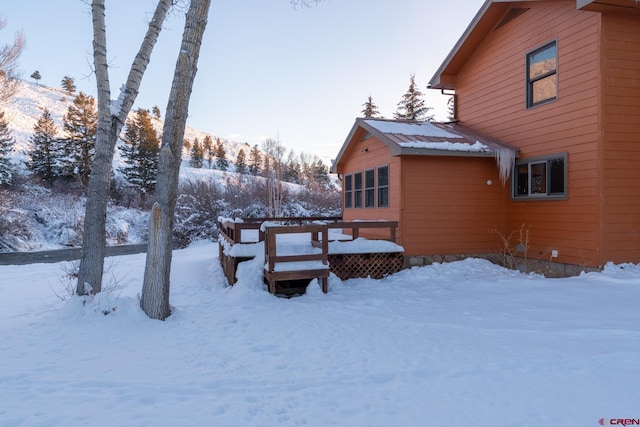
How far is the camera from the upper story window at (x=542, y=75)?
7688 mm

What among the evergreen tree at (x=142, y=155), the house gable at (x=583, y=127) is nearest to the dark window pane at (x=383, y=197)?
the house gable at (x=583, y=127)

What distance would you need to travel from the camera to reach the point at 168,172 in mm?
4793

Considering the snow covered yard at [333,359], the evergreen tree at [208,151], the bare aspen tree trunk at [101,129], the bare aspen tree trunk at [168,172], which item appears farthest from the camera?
the evergreen tree at [208,151]

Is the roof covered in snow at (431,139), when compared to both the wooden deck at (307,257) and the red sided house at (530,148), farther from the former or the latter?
the wooden deck at (307,257)

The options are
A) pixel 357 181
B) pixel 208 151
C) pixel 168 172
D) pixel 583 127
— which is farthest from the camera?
pixel 208 151

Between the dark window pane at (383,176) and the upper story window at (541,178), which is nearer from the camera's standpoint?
the upper story window at (541,178)

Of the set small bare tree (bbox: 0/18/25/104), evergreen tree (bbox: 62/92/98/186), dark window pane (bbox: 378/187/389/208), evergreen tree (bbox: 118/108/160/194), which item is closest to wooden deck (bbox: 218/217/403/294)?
dark window pane (bbox: 378/187/389/208)

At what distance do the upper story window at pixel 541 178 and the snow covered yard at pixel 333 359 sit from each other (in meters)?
2.15

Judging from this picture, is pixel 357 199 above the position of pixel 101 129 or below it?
below

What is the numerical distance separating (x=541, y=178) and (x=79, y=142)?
106 feet

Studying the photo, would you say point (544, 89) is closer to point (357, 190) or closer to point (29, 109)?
point (357, 190)

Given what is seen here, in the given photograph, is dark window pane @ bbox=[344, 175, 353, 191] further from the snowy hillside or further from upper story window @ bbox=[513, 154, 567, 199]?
the snowy hillside

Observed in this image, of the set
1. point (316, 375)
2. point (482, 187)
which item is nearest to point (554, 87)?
point (482, 187)

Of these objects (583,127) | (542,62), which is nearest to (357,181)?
(542,62)
